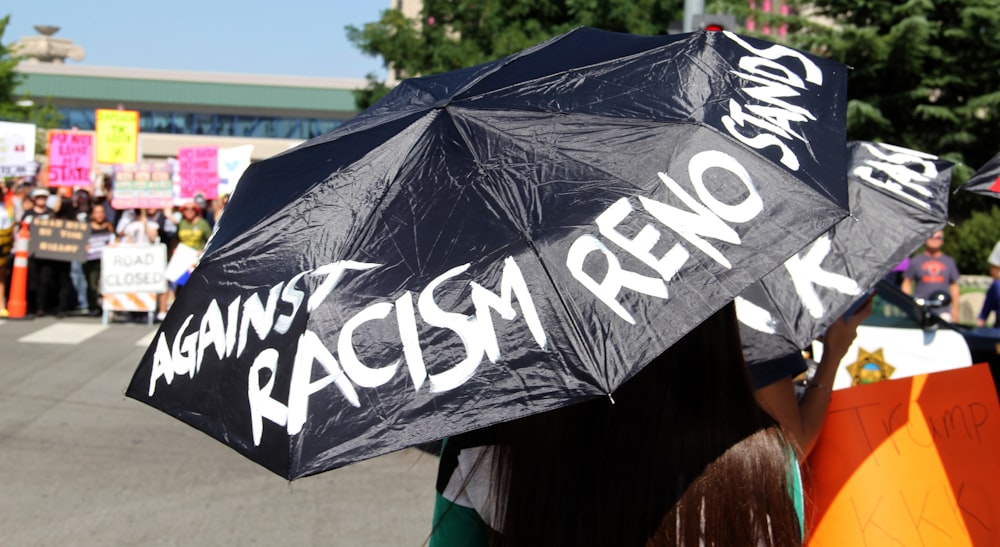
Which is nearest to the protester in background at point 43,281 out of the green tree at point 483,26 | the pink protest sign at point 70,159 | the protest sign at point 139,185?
the protest sign at point 139,185

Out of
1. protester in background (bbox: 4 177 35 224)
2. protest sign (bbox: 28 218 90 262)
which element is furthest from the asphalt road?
protester in background (bbox: 4 177 35 224)

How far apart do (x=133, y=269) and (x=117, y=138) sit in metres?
7.26

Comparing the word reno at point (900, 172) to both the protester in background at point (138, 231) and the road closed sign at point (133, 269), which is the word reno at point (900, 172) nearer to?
the road closed sign at point (133, 269)

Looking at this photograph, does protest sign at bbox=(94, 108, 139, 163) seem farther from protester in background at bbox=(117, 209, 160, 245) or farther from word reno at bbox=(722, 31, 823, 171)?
word reno at bbox=(722, 31, 823, 171)

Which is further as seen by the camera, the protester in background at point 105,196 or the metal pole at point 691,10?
the protester in background at point 105,196

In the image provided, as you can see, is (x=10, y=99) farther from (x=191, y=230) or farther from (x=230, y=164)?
(x=191, y=230)

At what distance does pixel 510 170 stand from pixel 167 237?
640 inches

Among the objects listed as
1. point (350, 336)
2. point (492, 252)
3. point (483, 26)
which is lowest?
point (350, 336)

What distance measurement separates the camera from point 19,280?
15336 mm

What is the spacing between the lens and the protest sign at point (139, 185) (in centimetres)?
1712

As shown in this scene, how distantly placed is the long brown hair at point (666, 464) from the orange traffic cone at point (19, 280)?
14.8 meters

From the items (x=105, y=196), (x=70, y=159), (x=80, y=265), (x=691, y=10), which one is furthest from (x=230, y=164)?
(x=691, y=10)

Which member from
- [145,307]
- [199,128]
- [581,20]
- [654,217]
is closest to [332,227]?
[654,217]

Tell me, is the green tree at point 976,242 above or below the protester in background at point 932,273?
above
